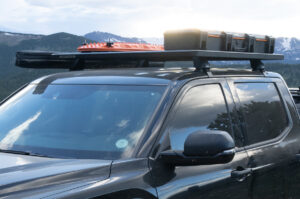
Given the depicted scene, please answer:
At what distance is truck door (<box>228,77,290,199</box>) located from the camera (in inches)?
153

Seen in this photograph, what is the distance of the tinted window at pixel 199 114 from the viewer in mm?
3285

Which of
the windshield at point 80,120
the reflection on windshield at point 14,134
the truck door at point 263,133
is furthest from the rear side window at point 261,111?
the reflection on windshield at point 14,134

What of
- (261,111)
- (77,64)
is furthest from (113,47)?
(261,111)

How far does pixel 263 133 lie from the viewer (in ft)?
13.8

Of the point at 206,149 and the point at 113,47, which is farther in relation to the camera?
the point at 113,47

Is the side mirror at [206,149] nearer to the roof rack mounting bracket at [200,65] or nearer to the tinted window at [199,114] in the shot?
the tinted window at [199,114]

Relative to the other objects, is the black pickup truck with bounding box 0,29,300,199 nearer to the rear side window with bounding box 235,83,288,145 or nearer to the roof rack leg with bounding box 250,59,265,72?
the rear side window with bounding box 235,83,288,145

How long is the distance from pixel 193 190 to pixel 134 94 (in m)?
0.72

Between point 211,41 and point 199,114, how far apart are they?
880 mm

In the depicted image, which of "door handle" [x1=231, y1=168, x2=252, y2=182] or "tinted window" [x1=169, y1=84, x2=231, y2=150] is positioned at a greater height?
"tinted window" [x1=169, y1=84, x2=231, y2=150]

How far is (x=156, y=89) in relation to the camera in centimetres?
338

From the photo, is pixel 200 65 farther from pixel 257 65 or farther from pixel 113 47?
pixel 113 47

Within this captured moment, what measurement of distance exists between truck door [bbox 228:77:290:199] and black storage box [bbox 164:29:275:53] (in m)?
0.33

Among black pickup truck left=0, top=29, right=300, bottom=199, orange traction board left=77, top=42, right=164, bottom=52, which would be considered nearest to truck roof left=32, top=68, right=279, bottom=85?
black pickup truck left=0, top=29, right=300, bottom=199
